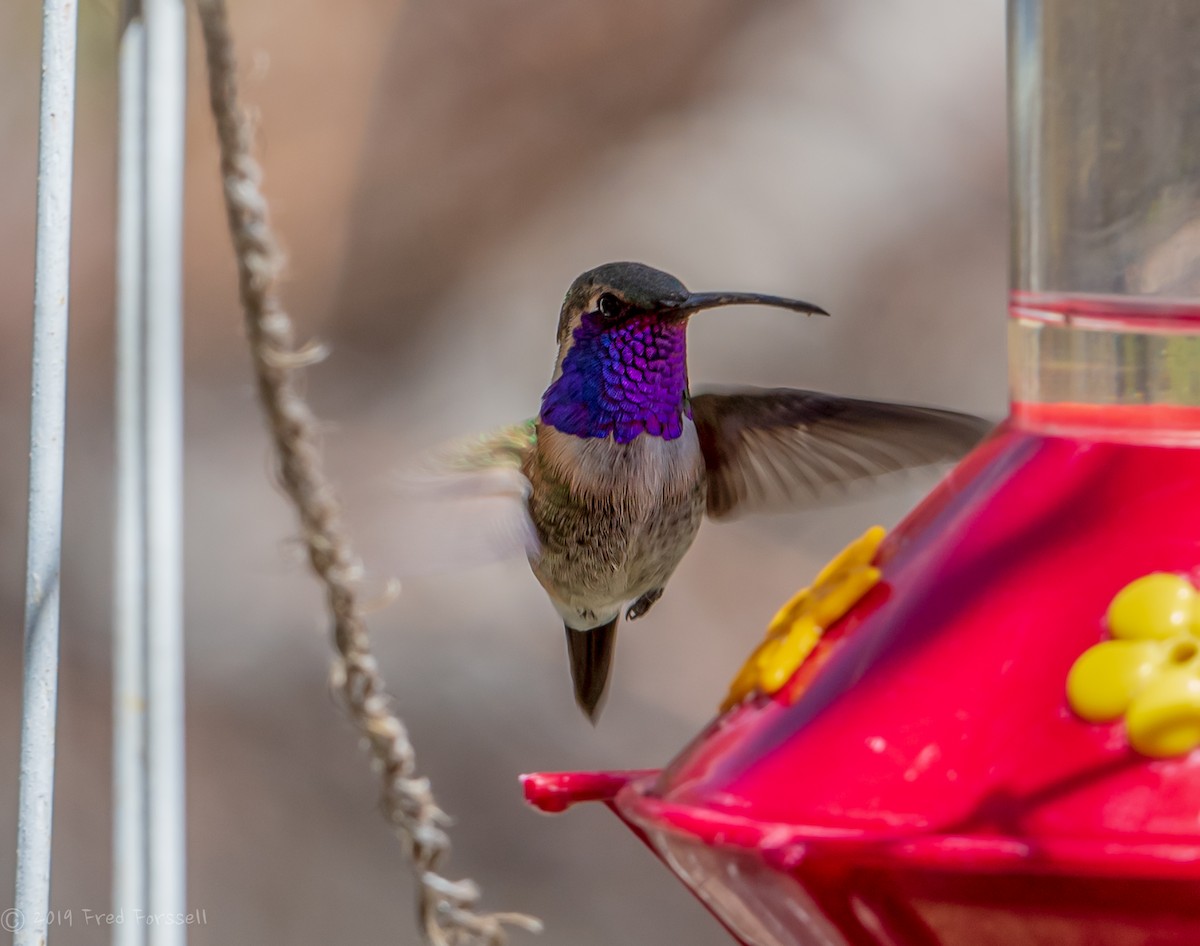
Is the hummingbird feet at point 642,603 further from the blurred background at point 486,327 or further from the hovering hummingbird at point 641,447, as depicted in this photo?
the blurred background at point 486,327

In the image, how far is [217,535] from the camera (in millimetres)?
4309

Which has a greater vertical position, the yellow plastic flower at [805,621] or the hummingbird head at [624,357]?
the hummingbird head at [624,357]

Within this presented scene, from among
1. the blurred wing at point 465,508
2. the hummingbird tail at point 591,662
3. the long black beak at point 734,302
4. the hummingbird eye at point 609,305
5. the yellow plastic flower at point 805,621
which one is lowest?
the hummingbird tail at point 591,662

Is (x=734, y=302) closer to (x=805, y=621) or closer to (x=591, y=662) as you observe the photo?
(x=805, y=621)

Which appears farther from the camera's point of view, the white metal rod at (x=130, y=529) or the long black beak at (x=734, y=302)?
the long black beak at (x=734, y=302)

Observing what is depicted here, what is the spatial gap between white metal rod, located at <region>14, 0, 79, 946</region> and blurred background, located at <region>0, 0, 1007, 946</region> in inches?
122

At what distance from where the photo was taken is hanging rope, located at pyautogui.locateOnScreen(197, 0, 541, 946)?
1.09 m

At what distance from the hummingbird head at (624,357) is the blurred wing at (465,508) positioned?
10 cm

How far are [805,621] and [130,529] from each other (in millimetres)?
595

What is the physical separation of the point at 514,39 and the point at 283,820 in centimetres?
233

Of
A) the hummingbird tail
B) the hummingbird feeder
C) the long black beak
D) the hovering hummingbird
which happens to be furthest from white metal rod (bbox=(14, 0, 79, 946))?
the hummingbird tail

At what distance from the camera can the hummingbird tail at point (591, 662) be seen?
7.09 ft

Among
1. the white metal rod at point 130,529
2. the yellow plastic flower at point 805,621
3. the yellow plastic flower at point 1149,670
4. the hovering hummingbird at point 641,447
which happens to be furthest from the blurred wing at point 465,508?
the yellow plastic flower at point 1149,670

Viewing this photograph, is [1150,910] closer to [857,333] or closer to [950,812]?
[950,812]
